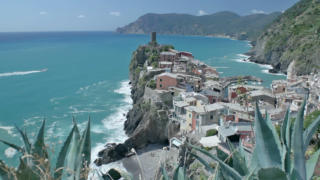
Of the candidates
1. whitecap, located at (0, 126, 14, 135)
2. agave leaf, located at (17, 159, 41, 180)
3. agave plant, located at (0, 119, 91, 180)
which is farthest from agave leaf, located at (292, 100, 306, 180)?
whitecap, located at (0, 126, 14, 135)

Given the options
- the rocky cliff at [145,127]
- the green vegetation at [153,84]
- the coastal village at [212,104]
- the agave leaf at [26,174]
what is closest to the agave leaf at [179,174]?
the agave leaf at [26,174]

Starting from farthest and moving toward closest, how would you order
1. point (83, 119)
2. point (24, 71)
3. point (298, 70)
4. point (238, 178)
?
point (24, 71), point (298, 70), point (83, 119), point (238, 178)

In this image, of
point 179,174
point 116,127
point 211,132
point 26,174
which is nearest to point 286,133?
point 179,174

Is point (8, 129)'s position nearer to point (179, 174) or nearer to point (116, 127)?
point (116, 127)

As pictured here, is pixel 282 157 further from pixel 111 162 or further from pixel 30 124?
pixel 30 124

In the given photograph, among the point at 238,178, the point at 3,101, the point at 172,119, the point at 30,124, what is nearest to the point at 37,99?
the point at 3,101

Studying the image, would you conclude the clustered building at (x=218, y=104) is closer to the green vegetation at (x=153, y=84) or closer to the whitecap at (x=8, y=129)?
the green vegetation at (x=153, y=84)
